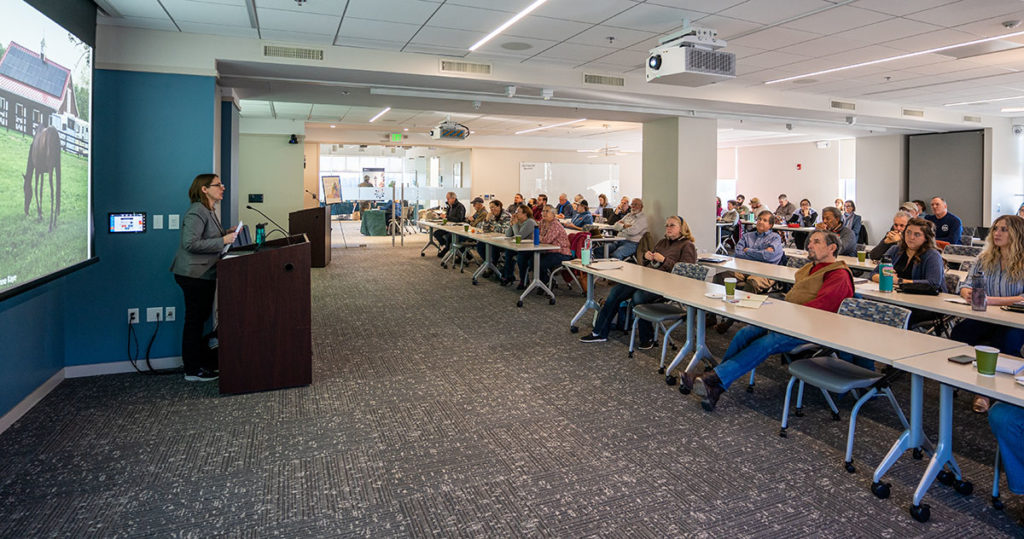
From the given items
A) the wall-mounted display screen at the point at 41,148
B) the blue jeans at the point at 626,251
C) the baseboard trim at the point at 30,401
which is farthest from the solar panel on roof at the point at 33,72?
the blue jeans at the point at 626,251

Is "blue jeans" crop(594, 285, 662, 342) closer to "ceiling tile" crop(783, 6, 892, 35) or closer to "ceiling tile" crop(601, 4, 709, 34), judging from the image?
"ceiling tile" crop(601, 4, 709, 34)

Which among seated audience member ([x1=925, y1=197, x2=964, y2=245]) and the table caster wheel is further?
seated audience member ([x1=925, y1=197, x2=964, y2=245])

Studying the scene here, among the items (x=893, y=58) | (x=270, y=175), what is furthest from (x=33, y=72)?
(x=270, y=175)

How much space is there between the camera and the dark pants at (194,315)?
448cm

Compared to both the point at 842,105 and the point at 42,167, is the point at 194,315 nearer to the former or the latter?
the point at 42,167

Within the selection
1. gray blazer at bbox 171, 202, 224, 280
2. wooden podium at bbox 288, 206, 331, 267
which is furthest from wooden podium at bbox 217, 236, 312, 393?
wooden podium at bbox 288, 206, 331, 267

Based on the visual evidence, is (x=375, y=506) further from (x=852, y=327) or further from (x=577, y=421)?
(x=852, y=327)

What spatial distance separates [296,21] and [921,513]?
18.5ft

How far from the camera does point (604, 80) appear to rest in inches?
297

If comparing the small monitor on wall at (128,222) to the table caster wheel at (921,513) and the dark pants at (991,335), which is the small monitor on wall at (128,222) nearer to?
the table caster wheel at (921,513)

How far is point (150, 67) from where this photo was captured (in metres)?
4.91

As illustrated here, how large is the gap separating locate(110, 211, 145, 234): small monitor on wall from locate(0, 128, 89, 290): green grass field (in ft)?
1.79

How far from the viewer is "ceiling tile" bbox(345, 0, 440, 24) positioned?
4.75m

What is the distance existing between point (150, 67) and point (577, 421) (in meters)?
4.56
